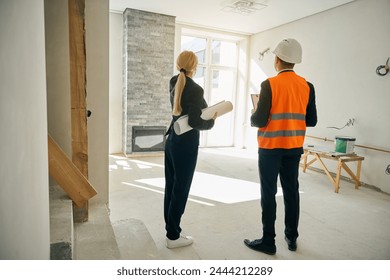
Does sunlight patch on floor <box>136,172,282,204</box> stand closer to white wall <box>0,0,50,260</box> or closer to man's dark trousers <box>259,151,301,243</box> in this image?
man's dark trousers <box>259,151,301,243</box>

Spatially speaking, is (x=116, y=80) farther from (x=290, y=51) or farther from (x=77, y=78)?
(x=290, y=51)

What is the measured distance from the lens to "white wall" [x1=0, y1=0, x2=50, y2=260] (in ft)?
1.57

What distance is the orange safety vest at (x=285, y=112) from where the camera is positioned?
1802mm

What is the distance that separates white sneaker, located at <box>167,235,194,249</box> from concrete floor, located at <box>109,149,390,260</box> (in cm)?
4

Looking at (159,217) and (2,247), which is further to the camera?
(159,217)

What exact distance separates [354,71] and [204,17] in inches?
114

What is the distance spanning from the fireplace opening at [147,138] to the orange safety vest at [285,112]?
154 inches

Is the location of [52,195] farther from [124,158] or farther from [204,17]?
[204,17]

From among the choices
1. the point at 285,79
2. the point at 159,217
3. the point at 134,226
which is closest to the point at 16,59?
the point at 285,79

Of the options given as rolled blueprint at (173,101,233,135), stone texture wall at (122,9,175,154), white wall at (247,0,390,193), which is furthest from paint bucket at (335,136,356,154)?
stone texture wall at (122,9,175,154)

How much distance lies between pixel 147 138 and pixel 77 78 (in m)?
3.97

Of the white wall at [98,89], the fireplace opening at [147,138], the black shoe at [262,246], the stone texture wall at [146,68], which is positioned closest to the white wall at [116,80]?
the stone texture wall at [146,68]

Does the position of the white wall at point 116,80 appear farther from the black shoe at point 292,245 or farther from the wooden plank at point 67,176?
the black shoe at point 292,245

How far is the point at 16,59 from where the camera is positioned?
544mm
